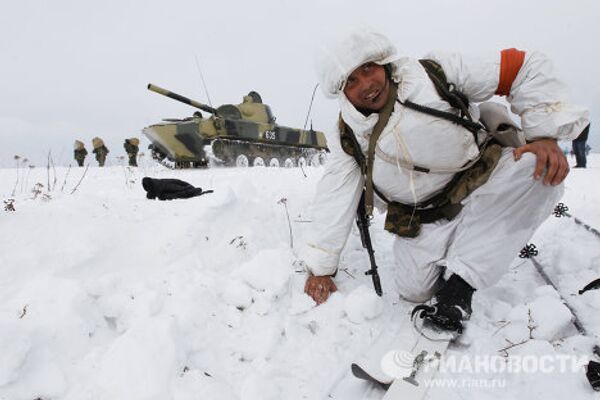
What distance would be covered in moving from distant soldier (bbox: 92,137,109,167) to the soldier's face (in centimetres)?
1586

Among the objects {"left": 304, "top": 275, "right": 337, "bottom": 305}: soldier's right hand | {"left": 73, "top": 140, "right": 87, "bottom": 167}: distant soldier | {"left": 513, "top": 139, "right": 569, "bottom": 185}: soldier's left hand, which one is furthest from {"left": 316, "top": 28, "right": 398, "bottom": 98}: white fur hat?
{"left": 73, "top": 140, "right": 87, "bottom": 167}: distant soldier

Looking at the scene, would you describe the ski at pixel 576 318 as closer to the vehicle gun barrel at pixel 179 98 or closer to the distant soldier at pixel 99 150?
the vehicle gun barrel at pixel 179 98

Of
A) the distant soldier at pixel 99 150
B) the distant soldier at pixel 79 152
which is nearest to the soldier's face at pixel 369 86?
the distant soldier at pixel 99 150

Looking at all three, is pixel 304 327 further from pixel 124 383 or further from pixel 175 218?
pixel 175 218

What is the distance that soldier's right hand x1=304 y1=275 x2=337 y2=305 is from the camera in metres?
2.23

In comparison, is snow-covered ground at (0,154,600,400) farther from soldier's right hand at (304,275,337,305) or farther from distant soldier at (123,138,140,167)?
distant soldier at (123,138,140,167)

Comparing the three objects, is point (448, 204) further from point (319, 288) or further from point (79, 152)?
point (79, 152)

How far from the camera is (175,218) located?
275 centimetres

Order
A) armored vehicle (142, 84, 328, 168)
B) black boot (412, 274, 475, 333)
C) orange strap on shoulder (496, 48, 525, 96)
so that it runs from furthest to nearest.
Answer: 1. armored vehicle (142, 84, 328, 168)
2. orange strap on shoulder (496, 48, 525, 96)
3. black boot (412, 274, 475, 333)

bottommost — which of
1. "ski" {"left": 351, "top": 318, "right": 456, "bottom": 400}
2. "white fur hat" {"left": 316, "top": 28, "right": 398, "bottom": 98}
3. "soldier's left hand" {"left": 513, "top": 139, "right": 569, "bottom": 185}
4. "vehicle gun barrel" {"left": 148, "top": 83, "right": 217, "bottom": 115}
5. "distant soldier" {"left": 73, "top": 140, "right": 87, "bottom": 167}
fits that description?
"ski" {"left": 351, "top": 318, "right": 456, "bottom": 400}

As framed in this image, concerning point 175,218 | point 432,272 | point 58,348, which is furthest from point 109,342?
point 432,272

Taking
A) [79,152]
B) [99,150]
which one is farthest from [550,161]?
[79,152]

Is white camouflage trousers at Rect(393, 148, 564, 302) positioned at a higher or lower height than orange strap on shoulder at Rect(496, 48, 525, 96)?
lower

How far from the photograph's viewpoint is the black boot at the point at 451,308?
1954 mm
